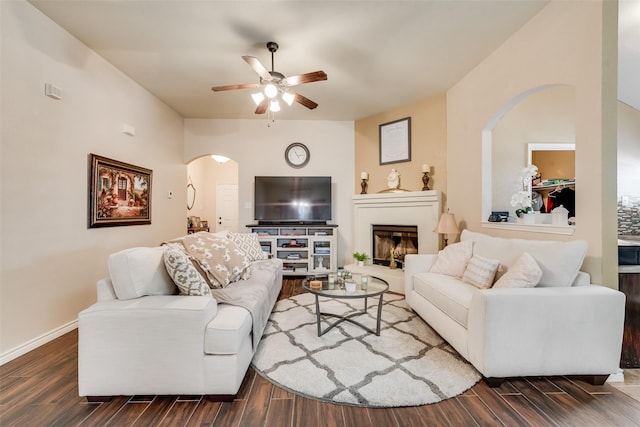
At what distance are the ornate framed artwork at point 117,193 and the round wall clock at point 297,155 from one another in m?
2.19

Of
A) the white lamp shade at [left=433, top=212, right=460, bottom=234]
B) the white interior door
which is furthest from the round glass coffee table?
→ the white interior door

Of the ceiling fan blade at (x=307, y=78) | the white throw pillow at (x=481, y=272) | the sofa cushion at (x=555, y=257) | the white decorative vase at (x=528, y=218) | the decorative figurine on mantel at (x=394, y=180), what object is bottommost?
the white throw pillow at (x=481, y=272)

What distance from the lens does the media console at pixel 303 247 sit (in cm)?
453

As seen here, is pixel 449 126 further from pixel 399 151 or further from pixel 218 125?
pixel 218 125

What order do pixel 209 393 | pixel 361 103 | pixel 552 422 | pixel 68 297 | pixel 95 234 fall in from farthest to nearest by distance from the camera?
pixel 361 103, pixel 95 234, pixel 68 297, pixel 209 393, pixel 552 422

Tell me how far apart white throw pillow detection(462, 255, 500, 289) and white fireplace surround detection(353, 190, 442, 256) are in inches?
54.6

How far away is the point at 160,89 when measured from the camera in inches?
145

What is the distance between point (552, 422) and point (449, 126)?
3.34 m

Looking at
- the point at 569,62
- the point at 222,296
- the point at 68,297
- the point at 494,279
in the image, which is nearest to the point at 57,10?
the point at 68,297

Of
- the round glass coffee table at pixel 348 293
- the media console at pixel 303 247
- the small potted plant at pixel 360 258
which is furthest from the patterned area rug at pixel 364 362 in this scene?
the media console at pixel 303 247

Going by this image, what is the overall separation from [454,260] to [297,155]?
10.5ft

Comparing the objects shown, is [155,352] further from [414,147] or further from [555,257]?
[414,147]

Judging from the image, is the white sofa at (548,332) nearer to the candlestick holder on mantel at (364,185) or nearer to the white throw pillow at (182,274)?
the white throw pillow at (182,274)

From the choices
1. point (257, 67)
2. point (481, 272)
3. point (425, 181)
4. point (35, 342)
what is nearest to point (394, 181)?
point (425, 181)
